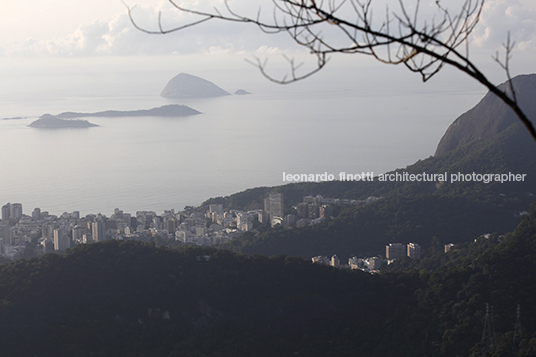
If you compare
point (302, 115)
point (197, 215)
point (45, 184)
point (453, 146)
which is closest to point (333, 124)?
point (302, 115)

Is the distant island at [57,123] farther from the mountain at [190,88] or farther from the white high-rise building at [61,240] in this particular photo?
the white high-rise building at [61,240]

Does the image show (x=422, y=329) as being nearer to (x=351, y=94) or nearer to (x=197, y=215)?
(x=197, y=215)

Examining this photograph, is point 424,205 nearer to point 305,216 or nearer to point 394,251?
point 394,251

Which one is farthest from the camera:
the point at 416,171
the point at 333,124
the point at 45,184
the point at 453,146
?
the point at 333,124

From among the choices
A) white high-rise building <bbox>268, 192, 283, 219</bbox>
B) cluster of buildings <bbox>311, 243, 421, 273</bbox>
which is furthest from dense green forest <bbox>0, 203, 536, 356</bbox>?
white high-rise building <bbox>268, 192, 283, 219</bbox>

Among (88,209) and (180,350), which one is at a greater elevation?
(88,209)

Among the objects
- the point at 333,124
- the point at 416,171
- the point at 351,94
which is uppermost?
the point at 351,94

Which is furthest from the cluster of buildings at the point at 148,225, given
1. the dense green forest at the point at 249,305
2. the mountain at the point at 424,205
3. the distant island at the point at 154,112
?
the distant island at the point at 154,112

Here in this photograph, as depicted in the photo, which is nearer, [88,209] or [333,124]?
[88,209]
